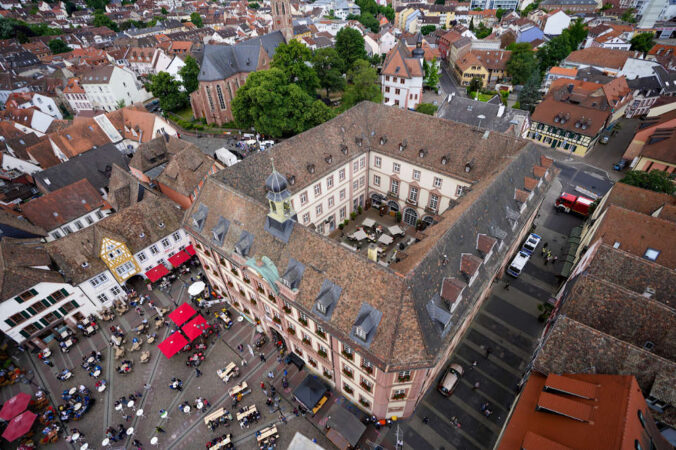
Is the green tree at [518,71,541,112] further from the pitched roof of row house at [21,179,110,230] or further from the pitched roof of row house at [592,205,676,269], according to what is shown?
the pitched roof of row house at [21,179,110,230]

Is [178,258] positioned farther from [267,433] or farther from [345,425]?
[345,425]

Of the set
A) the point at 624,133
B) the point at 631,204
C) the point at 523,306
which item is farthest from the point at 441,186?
the point at 624,133

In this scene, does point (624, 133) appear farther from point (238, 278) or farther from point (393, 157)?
point (238, 278)

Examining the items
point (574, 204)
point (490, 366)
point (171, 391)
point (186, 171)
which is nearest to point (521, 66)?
point (574, 204)

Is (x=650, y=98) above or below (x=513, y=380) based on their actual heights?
above

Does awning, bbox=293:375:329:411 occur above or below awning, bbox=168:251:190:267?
below

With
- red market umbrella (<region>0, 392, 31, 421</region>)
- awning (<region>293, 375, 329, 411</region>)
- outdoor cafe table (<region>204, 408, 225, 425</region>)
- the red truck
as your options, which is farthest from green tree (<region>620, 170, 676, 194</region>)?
red market umbrella (<region>0, 392, 31, 421</region>)
